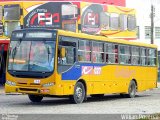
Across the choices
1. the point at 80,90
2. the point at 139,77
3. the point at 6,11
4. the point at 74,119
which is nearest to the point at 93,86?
the point at 80,90

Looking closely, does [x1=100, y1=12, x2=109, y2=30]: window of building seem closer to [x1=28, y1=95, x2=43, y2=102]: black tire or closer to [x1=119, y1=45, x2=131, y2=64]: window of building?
[x1=119, y1=45, x2=131, y2=64]: window of building

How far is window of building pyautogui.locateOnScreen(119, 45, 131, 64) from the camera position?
2525 centimetres

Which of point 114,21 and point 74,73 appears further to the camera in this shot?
point 114,21

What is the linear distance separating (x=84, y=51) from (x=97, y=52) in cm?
122

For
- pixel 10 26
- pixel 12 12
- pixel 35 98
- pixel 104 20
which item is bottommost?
pixel 35 98

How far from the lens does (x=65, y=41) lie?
20.5 metres

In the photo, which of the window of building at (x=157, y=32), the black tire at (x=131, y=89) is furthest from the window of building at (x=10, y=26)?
the window of building at (x=157, y=32)

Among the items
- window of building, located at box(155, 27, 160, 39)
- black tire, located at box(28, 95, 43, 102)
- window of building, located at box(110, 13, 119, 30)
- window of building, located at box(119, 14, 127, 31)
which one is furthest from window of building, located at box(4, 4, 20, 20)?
window of building, located at box(155, 27, 160, 39)

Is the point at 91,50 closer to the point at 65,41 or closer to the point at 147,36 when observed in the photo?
the point at 65,41

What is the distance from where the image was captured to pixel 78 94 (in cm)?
2120

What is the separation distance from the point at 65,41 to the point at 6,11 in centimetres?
1646

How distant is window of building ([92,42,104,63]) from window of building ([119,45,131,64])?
6.82ft

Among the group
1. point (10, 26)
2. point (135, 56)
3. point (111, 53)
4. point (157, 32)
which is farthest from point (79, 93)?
point (157, 32)

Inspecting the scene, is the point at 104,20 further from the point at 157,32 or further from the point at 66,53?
the point at 157,32
